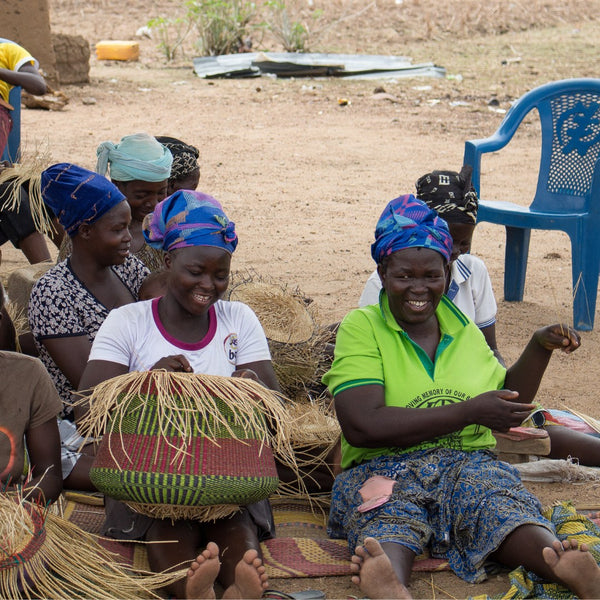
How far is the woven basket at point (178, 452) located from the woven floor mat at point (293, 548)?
14.5 inches

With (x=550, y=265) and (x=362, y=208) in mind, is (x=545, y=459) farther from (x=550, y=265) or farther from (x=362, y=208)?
(x=362, y=208)

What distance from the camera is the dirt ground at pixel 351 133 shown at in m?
6.29

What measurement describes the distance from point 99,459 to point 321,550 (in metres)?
0.88

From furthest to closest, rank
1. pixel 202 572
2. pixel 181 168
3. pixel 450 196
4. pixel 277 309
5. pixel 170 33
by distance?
pixel 170 33
pixel 181 168
pixel 277 309
pixel 450 196
pixel 202 572

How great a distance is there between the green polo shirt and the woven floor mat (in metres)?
0.30

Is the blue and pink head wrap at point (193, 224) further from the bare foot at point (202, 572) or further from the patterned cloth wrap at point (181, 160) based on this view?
the patterned cloth wrap at point (181, 160)

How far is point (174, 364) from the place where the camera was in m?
2.84

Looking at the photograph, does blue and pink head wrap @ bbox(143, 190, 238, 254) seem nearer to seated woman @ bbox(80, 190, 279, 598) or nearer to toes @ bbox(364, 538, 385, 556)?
seated woman @ bbox(80, 190, 279, 598)

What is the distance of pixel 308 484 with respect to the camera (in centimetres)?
369

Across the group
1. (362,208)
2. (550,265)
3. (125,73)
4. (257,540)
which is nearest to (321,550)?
(257,540)

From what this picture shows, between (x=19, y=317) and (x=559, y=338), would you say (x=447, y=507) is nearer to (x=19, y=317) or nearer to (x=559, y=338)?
(x=559, y=338)

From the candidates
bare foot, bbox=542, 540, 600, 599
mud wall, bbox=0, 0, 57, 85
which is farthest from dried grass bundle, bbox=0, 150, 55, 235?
mud wall, bbox=0, 0, 57, 85

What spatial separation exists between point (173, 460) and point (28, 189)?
3350 mm

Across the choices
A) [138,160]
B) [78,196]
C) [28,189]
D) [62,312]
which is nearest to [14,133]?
[28,189]
